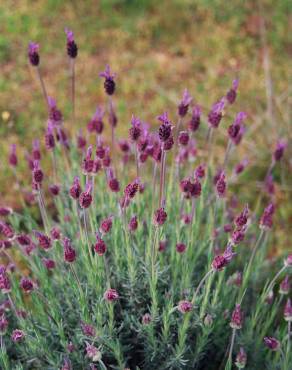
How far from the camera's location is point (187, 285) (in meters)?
1.91

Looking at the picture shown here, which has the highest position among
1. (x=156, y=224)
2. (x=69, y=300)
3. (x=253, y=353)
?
(x=156, y=224)

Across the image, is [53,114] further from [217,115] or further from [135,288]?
[135,288]

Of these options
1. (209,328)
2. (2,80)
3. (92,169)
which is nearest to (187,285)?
(209,328)

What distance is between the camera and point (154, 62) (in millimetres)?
4191

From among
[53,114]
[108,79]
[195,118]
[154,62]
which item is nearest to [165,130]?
[108,79]

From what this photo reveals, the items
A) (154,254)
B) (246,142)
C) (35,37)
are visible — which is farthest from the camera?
(35,37)

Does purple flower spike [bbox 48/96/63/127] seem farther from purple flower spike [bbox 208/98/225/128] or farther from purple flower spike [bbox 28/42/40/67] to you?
purple flower spike [bbox 208/98/225/128]

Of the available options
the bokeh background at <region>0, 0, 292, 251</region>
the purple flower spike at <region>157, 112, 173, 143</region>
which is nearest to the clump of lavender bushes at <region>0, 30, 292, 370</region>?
the purple flower spike at <region>157, 112, 173, 143</region>

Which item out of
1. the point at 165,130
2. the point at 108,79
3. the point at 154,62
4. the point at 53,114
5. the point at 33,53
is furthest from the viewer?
the point at 154,62

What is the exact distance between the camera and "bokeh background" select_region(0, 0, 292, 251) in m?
3.55

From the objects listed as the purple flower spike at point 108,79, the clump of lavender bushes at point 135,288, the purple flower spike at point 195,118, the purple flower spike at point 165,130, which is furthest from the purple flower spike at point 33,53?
the purple flower spike at point 165,130

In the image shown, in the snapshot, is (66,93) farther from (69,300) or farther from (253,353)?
(253,353)

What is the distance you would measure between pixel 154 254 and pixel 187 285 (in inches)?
8.2

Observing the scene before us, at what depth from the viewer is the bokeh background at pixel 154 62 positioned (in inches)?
140
